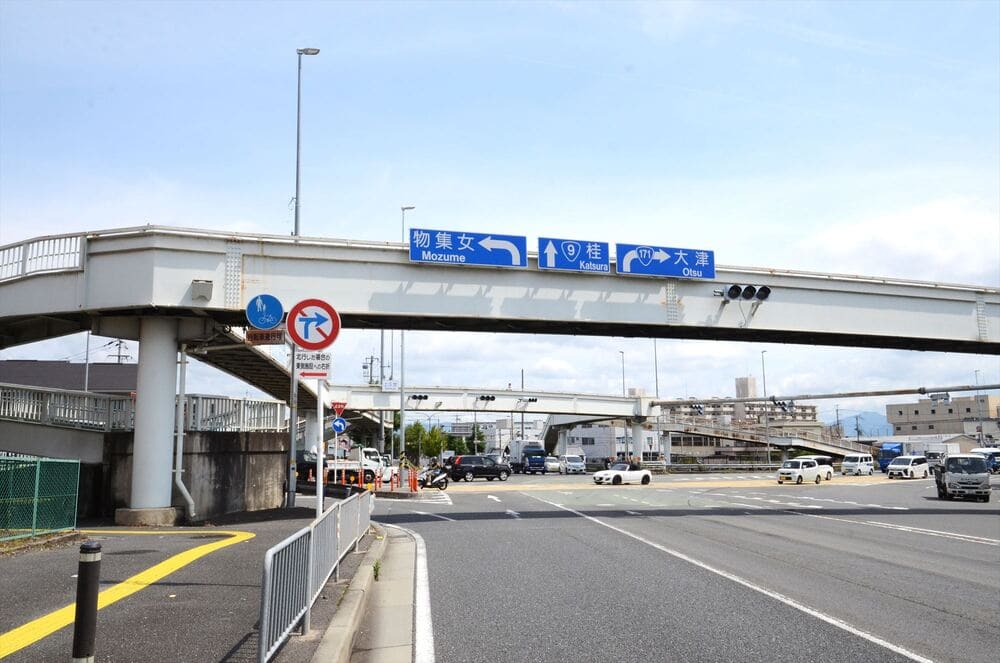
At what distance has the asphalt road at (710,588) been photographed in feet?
23.7

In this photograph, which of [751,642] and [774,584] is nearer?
[751,642]

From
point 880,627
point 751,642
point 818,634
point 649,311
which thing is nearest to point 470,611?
point 751,642

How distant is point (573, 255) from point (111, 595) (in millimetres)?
14889

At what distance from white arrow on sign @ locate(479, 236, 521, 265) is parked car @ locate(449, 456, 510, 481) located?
1340 inches

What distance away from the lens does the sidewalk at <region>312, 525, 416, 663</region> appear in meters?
6.74

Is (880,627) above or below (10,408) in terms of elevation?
below

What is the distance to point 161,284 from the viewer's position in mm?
18000

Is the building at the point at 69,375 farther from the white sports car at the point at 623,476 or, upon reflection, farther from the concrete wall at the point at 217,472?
the concrete wall at the point at 217,472

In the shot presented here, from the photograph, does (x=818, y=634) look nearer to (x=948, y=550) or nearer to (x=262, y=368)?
(x=948, y=550)

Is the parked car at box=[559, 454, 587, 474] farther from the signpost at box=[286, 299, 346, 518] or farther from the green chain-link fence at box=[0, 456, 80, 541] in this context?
the signpost at box=[286, 299, 346, 518]

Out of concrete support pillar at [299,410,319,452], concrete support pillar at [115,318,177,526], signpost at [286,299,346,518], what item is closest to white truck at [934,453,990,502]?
concrete support pillar at [115,318,177,526]

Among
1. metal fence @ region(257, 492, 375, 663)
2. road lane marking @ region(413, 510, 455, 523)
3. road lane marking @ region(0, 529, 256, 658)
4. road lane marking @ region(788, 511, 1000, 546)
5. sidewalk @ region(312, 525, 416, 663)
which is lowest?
road lane marking @ region(788, 511, 1000, 546)

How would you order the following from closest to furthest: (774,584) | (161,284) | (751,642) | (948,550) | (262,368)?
1. (751,642)
2. (774,584)
3. (948,550)
4. (161,284)
5. (262,368)

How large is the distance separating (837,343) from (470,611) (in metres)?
19.8
